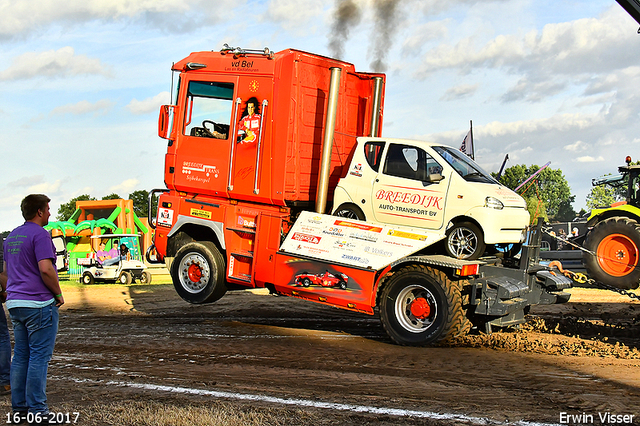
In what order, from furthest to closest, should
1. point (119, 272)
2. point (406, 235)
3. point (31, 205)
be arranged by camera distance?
Answer: point (119, 272) → point (406, 235) → point (31, 205)

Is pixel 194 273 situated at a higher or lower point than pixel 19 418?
higher

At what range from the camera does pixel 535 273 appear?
873 centimetres

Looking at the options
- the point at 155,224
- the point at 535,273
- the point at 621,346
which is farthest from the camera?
the point at 155,224

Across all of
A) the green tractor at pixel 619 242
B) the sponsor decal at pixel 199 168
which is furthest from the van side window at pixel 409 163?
the green tractor at pixel 619 242

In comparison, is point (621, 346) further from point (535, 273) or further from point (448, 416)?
point (448, 416)

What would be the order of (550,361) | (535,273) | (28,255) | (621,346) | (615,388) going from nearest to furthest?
(28,255)
(615,388)
(550,361)
(621,346)
(535,273)

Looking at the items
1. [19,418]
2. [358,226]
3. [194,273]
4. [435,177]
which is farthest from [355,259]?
[19,418]

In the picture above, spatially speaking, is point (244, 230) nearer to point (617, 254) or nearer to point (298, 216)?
point (298, 216)

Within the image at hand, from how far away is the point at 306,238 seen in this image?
9.06 meters

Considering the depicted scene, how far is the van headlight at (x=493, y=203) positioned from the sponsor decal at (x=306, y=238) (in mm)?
2464

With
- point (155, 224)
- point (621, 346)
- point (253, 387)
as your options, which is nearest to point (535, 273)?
point (621, 346)

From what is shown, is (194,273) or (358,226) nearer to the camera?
(358,226)

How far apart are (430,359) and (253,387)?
95.3 inches

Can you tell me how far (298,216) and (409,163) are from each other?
1.92 m
